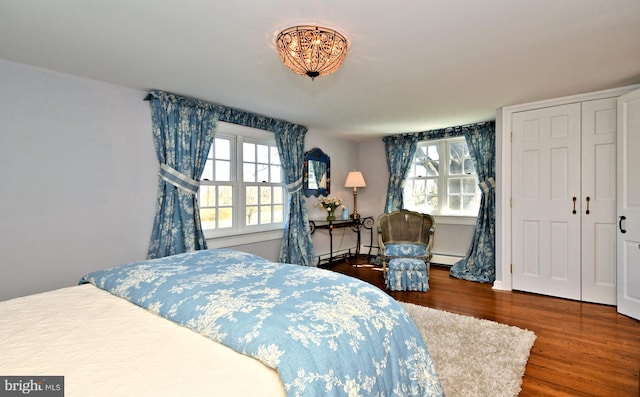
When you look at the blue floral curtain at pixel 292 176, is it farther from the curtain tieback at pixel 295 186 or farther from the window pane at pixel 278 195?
the window pane at pixel 278 195

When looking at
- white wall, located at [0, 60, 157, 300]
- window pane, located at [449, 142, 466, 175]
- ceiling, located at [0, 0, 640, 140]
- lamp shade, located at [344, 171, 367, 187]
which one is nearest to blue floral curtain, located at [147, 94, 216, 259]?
white wall, located at [0, 60, 157, 300]

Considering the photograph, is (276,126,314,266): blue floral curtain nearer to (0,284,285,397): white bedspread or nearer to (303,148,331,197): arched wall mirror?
(303,148,331,197): arched wall mirror

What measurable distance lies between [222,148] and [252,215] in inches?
38.9

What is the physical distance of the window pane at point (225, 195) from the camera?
4047mm

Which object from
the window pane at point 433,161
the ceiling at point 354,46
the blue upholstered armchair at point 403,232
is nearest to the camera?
the ceiling at point 354,46

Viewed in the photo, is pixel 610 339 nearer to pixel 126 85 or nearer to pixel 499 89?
pixel 499 89

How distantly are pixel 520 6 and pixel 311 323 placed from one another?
6.62 ft

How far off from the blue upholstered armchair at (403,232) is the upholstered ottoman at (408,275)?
1.09ft

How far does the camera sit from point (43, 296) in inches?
64.4

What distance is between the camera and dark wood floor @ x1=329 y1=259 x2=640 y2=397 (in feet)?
6.69

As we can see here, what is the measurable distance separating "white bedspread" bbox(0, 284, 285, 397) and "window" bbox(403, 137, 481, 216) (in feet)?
16.4

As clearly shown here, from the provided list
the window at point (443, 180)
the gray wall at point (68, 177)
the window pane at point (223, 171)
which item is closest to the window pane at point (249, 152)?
the window pane at point (223, 171)

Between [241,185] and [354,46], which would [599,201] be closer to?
[354,46]

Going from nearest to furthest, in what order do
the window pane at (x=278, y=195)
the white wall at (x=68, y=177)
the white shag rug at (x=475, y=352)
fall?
1. the white shag rug at (x=475, y=352)
2. the white wall at (x=68, y=177)
3. the window pane at (x=278, y=195)
